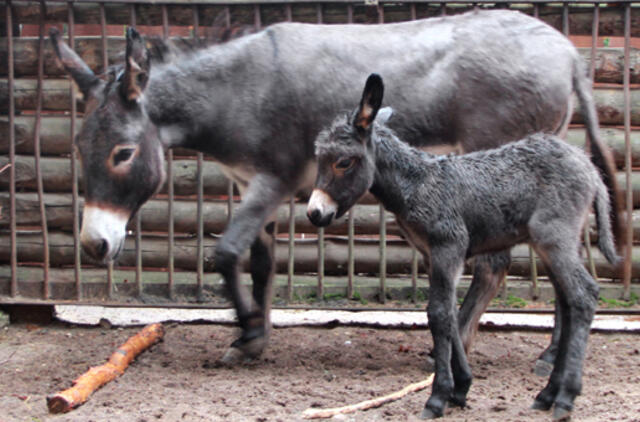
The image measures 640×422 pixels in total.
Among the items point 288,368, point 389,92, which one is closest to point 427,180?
point 389,92

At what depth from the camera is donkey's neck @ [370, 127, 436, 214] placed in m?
3.98

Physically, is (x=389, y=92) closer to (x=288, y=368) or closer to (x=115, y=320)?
(x=288, y=368)

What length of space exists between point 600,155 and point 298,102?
1.94m

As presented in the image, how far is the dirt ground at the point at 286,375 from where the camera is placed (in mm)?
4072

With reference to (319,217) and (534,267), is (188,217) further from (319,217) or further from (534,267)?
(319,217)

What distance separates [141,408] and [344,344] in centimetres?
189

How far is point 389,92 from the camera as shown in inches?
193

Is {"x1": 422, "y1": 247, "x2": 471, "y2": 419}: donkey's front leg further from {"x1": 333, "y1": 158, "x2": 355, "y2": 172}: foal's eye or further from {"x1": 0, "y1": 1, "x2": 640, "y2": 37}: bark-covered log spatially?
{"x1": 0, "y1": 1, "x2": 640, "y2": 37}: bark-covered log

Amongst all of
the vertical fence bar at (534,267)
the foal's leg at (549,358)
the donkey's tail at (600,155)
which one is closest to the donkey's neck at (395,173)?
the donkey's tail at (600,155)

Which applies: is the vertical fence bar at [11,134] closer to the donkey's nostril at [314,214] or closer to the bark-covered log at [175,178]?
the bark-covered log at [175,178]

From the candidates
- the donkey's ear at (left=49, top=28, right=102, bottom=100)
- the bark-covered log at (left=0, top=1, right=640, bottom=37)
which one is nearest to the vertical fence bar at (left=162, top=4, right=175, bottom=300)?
the bark-covered log at (left=0, top=1, right=640, bottom=37)

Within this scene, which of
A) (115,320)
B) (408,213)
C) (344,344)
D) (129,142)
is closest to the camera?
(408,213)

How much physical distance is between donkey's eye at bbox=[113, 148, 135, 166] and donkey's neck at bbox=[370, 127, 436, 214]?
5.12 ft

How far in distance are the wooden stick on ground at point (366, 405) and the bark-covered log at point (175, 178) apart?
8.15 ft
